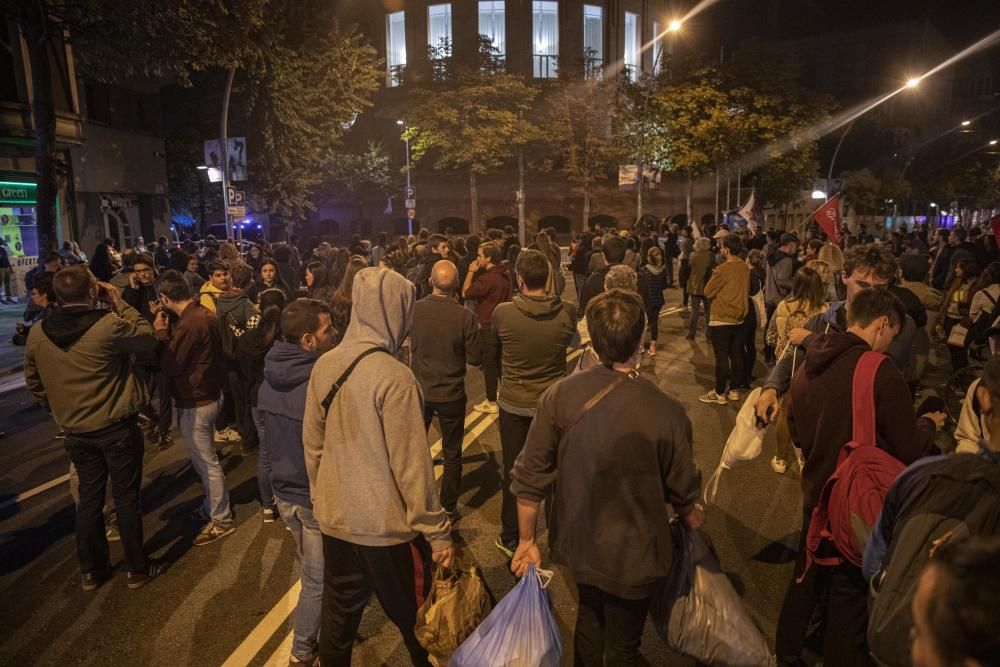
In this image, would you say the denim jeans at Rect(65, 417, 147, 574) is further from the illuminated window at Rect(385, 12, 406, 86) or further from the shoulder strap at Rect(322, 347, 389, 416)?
the illuminated window at Rect(385, 12, 406, 86)

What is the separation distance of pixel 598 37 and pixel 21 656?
54831 millimetres

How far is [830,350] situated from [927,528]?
45.9 inches

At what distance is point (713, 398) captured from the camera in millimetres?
8430

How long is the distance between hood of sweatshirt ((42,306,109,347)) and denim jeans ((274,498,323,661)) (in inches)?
70.8

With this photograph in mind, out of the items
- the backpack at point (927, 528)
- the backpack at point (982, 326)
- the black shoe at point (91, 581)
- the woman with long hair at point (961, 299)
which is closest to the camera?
the backpack at point (927, 528)

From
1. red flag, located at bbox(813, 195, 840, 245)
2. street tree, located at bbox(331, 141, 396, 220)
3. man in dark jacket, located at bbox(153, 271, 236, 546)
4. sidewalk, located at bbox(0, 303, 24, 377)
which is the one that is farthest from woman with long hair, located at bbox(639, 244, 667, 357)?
street tree, located at bbox(331, 141, 396, 220)

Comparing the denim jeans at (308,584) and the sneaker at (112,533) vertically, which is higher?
the denim jeans at (308,584)

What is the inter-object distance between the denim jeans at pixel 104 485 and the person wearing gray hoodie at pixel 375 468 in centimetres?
201

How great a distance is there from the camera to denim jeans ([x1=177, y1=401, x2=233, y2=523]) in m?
4.95

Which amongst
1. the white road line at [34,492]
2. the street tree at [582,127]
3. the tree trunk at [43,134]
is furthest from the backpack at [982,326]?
the street tree at [582,127]

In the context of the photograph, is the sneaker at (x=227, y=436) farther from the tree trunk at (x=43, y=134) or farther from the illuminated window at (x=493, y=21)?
the illuminated window at (x=493, y=21)

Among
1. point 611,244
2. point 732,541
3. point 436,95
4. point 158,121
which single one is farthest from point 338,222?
point 732,541

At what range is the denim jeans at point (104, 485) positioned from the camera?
13.8ft

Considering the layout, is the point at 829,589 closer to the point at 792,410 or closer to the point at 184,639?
the point at 792,410
